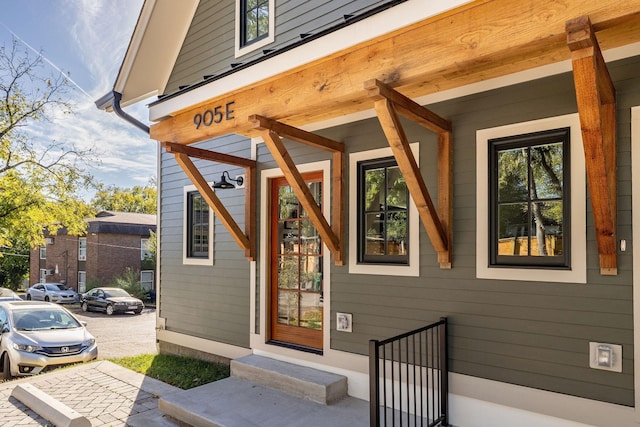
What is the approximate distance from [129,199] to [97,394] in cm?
3518

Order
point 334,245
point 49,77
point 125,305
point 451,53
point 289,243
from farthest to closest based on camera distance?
point 125,305, point 49,77, point 289,243, point 334,245, point 451,53

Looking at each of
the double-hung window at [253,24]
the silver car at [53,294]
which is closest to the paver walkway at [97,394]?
the double-hung window at [253,24]

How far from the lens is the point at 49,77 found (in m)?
12.8

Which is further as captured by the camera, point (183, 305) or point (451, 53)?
point (183, 305)

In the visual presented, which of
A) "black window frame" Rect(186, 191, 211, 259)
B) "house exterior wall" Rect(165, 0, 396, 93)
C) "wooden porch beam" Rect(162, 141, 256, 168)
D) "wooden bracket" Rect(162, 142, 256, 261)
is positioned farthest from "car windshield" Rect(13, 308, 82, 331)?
"wooden porch beam" Rect(162, 141, 256, 168)

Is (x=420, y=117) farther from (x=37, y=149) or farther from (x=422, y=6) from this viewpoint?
(x=37, y=149)

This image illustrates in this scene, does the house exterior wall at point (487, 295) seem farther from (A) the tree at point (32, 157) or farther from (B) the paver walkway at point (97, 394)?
(A) the tree at point (32, 157)

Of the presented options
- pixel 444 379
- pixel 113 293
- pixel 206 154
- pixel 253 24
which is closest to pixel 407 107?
pixel 444 379

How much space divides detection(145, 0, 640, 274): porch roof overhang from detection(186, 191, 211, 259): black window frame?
235cm

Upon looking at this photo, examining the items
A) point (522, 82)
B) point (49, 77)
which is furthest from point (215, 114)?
point (49, 77)

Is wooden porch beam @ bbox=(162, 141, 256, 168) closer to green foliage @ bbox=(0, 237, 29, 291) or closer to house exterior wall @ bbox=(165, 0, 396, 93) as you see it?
house exterior wall @ bbox=(165, 0, 396, 93)

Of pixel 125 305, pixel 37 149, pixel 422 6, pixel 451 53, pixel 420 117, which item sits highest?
pixel 37 149

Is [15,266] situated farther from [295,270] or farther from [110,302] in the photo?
[295,270]

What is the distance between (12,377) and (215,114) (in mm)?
5352
